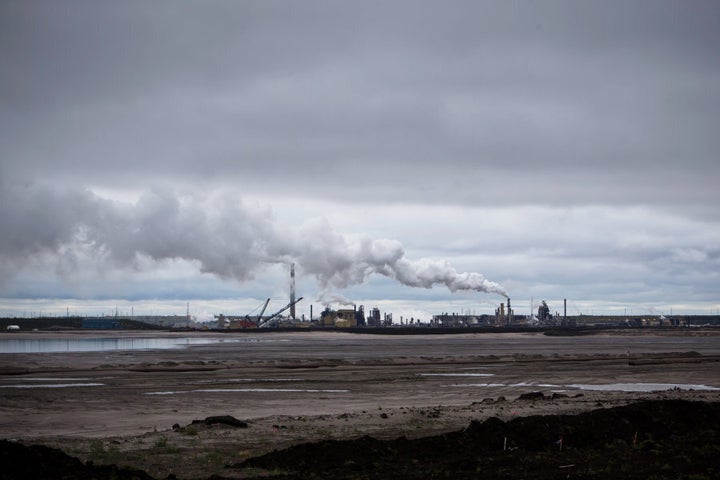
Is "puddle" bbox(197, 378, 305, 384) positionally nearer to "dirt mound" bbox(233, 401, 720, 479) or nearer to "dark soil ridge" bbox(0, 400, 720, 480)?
"dirt mound" bbox(233, 401, 720, 479)

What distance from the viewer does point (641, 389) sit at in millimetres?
42156

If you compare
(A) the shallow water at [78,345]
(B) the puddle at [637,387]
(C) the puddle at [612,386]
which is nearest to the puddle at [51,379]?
(C) the puddle at [612,386]

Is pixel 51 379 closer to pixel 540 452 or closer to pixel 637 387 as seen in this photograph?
pixel 637 387

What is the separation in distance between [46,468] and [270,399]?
20.9 meters

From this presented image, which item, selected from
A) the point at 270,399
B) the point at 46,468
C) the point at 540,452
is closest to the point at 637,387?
the point at 270,399

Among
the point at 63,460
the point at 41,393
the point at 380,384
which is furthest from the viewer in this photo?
the point at 380,384

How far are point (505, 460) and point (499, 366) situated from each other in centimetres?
4306

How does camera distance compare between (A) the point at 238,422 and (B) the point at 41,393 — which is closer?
(A) the point at 238,422

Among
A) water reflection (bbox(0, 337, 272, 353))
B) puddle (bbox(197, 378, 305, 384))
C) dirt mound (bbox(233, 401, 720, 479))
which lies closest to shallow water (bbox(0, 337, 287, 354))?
water reflection (bbox(0, 337, 272, 353))

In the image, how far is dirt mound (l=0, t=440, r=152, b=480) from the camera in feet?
53.7

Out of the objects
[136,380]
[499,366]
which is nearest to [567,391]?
[499,366]

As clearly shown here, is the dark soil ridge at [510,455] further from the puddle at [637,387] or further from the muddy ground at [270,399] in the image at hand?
the puddle at [637,387]

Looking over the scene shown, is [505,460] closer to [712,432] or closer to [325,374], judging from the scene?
[712,432]

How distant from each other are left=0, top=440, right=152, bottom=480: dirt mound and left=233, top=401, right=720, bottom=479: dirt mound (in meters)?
3.48
